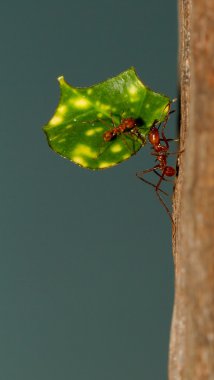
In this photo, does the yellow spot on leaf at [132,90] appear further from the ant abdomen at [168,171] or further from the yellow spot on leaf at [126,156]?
the ant abdomen at [168,171]

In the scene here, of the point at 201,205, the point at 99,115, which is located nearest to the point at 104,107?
the point at 99,115

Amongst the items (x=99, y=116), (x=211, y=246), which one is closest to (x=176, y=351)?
(x=211, y=246)

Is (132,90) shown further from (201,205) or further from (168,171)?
(201,205)

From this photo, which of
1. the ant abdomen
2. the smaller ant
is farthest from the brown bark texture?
the ant abdomen

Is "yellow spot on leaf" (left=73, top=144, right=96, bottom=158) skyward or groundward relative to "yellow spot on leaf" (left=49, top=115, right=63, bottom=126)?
groundward

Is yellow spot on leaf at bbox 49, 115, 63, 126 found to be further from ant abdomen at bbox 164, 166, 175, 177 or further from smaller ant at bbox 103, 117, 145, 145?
ant abdomen at bbox 164, 166, 175, 177

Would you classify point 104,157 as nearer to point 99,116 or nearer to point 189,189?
point 99,116
